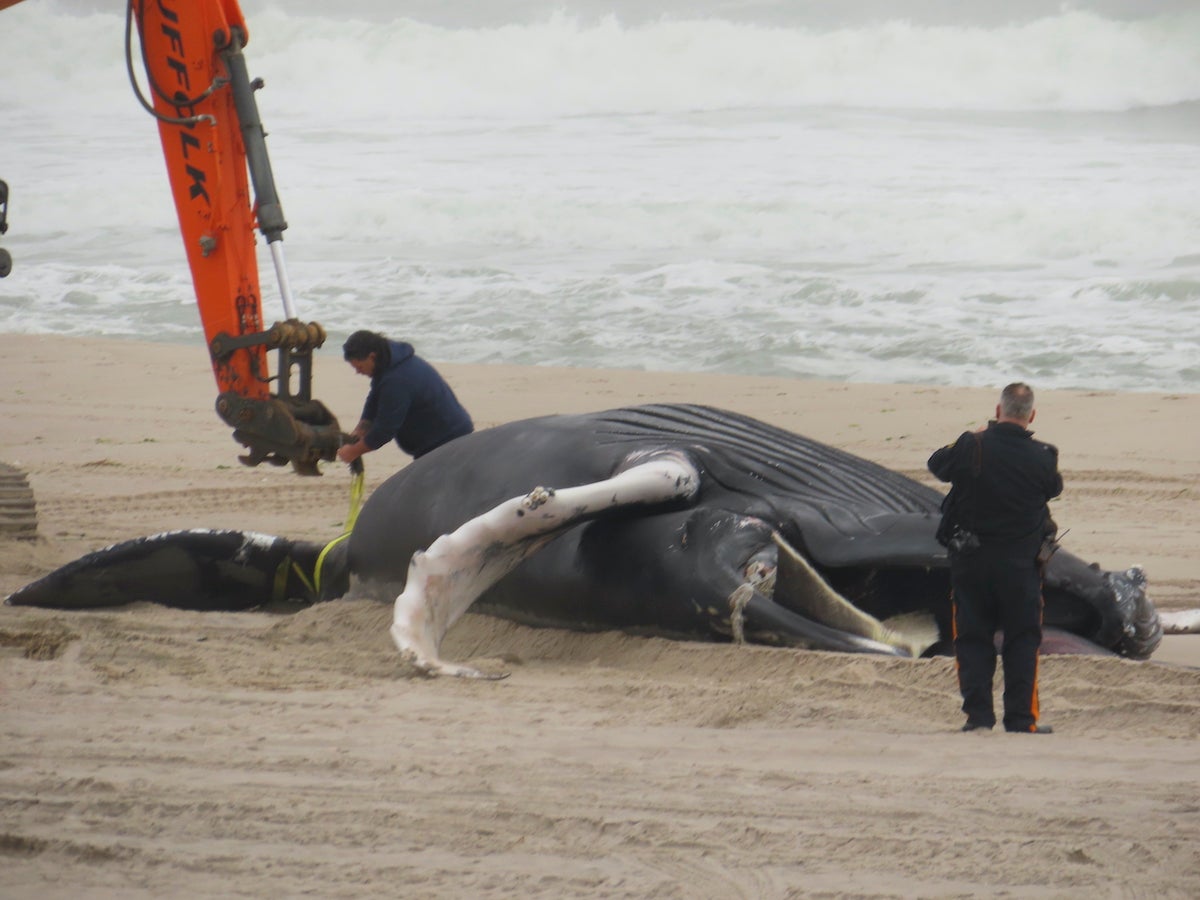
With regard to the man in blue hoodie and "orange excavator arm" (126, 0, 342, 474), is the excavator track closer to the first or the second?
"orange excavator arm" (126, 0, 342, 474)

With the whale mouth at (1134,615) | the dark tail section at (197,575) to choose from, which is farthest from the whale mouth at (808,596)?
the dark tail section at (197,575)

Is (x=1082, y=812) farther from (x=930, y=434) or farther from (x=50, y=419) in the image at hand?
(x=50, y=419)

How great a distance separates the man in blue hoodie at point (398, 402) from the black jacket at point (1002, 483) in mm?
3599

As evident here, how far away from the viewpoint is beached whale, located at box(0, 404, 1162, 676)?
597cm

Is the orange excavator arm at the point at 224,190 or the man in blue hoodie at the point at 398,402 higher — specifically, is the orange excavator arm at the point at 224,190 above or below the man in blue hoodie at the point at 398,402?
above

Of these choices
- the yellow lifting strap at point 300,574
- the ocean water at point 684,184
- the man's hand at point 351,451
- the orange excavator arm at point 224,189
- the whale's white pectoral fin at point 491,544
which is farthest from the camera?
the ocean water at point 684,184

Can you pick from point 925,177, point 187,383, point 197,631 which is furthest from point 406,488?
point 925,177

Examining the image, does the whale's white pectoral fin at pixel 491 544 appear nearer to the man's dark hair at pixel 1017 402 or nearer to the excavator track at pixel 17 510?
the man's dark hair at pixel 1017 402

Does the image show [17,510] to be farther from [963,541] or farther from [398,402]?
[963,541]

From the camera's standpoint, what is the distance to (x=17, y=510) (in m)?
8.95

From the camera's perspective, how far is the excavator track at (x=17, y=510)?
889 centimetres

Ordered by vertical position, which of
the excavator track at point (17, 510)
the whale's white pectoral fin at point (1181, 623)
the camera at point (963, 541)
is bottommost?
the whale's white pectoral fin at point (1181, 623)

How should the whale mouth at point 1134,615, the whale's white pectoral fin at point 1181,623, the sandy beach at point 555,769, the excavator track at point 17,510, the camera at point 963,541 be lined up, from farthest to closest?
the excavator track at point 17,510, the whale's white pectoral fin at point 1181,623, the whale mouth at point 1134,615, the camera at point 963,541, the sandy beach at point 555,769

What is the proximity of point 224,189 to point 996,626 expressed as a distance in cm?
494
